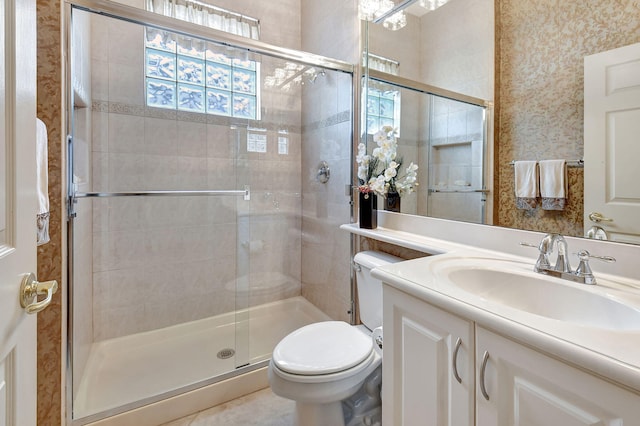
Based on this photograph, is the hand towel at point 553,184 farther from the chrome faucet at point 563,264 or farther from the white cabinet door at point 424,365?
the white cabinet door at point 424,365

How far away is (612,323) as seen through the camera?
2.45ft

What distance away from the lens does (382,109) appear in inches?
72.2

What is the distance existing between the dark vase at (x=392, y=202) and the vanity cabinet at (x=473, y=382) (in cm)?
82

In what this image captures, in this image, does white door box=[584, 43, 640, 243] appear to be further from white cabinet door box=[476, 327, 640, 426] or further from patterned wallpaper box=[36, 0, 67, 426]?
patterned wallpaper box=[36, 0, 67, 426]

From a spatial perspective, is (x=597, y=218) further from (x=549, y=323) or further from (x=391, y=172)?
(x=391, y=172)

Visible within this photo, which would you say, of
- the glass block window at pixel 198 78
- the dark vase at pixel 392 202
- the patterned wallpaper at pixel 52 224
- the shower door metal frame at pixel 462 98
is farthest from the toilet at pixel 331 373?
the glass block window at pixel 198 78

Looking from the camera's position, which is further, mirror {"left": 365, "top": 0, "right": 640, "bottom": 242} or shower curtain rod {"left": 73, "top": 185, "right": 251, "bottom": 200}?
shower curtain rod {"left": 73, "top": 185, "right": 251, "bottom": 200}

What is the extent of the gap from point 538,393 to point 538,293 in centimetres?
40

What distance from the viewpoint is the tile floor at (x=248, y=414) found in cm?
150

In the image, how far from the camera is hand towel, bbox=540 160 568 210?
1.04 meters

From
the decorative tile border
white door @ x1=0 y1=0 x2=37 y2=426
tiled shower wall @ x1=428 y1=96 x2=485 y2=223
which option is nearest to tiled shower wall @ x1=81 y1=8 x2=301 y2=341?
the decorative tile border

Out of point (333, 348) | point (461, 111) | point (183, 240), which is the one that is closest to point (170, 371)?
point (183, 240)

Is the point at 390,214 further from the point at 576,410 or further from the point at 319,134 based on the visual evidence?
the point at 576,410

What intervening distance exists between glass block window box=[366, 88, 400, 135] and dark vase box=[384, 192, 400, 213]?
388 mm
